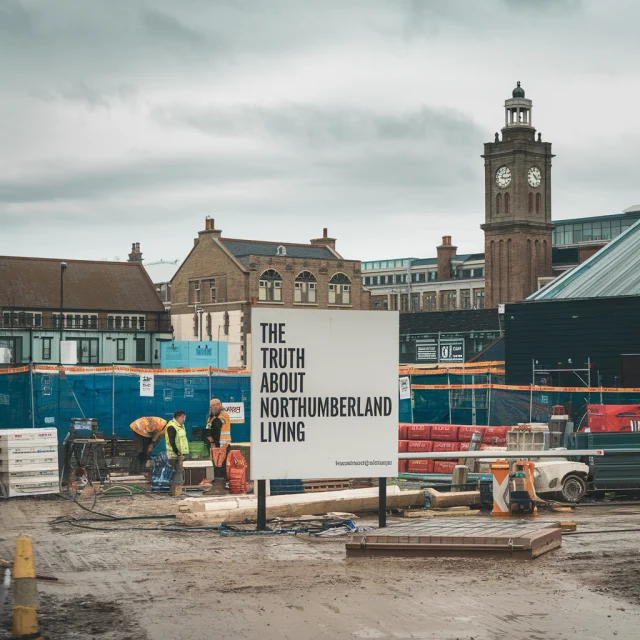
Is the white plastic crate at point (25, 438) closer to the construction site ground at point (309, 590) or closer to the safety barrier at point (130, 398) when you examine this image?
the safety barrier at point (130, 398)

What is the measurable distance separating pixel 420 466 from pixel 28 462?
9210mm

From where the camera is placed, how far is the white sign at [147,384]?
29594 mm

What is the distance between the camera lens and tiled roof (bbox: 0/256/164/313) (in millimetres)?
85875

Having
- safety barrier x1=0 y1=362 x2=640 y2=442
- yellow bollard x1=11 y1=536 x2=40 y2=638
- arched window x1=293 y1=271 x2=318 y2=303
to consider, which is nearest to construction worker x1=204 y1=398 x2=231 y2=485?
safety barrier x1=0 y1=362 x2=640 y2=442

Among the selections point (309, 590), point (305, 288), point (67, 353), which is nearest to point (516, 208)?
point (305, 288)

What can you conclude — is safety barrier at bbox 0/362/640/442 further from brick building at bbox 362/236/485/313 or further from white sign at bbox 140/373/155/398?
brick building at bbox 362/236/485/313

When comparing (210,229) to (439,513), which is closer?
(439,513)

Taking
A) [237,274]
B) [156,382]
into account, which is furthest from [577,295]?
[237,274]

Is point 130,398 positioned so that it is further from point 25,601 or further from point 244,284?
point 244,284

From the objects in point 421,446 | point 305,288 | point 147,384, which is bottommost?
point 421,446

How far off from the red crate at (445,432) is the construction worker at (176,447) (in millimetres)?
7283

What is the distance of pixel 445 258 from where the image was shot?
13788 cm

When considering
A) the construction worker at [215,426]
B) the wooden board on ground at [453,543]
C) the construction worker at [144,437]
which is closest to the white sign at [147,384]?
the construction worker at [144,437]

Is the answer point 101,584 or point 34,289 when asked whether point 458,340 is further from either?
point 101,584
